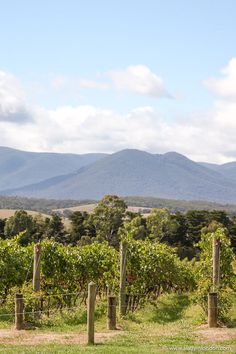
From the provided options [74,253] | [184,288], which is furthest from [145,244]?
[184,288]

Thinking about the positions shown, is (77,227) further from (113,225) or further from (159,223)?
(159,223)

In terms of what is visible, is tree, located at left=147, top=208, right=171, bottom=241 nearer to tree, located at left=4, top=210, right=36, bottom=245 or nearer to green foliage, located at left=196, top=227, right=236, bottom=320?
tree, located at left=4, top=210, right=36, bottom=245

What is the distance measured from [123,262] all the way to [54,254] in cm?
382

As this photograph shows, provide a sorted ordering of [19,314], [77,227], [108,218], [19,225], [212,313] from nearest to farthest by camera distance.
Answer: [19,314] < [212,313] < [19,225] < [77,227] < [108,218]

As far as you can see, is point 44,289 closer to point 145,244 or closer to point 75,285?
point 75,285

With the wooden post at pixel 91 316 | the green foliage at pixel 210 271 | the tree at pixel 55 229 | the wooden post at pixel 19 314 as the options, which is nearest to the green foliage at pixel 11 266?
the wooden post at pixel 19 314

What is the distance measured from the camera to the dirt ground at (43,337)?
17423 millimetres

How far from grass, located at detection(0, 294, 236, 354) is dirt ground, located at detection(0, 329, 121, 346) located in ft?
1.57

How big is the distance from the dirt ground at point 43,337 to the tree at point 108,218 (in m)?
60.0

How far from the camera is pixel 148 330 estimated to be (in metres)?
20.6

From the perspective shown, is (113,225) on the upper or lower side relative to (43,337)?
upper

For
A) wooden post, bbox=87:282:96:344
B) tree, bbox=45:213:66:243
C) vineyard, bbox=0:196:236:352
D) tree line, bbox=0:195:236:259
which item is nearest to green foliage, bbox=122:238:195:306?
vineyard, bbox=0:196:236:352

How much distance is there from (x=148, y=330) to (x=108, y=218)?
62739 millimetres

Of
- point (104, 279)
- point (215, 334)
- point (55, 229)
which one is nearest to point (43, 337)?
point (215, 334)
